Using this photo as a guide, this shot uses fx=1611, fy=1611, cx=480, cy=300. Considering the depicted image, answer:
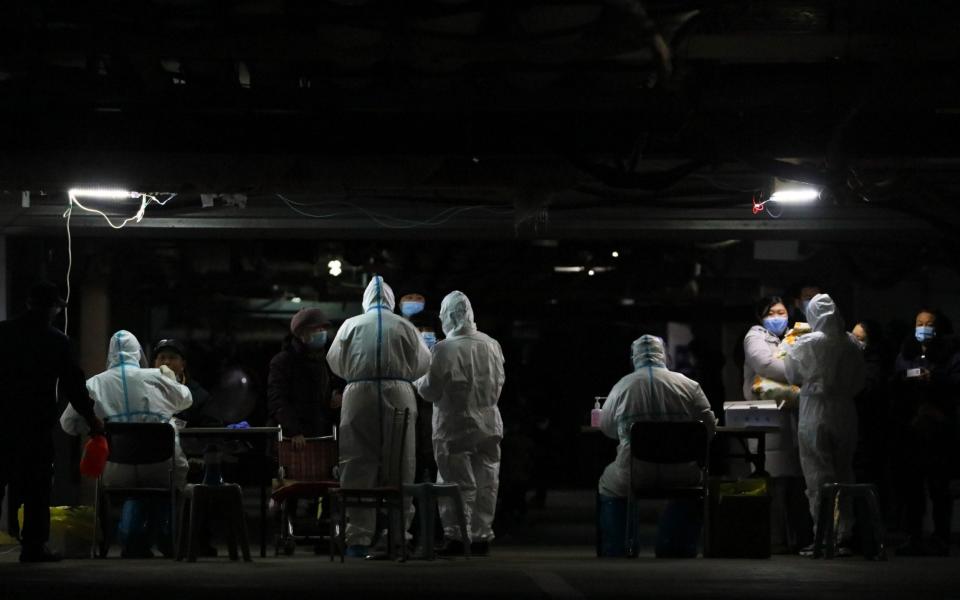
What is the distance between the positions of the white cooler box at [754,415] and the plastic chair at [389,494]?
98.4 inches

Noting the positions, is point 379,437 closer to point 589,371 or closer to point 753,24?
point 753,24

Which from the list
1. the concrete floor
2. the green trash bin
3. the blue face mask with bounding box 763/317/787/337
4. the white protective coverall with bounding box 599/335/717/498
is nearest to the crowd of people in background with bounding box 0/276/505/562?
the concrete floor

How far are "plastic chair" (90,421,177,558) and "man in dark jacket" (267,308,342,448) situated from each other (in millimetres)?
1203


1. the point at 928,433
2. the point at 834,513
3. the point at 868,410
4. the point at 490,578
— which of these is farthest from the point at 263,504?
the point at 928,433

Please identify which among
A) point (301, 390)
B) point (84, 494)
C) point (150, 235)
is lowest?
point (84, 494)

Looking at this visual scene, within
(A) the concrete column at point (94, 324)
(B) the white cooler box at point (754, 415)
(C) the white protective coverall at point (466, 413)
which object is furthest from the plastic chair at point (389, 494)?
(A) the concrete column at point (94, 324)

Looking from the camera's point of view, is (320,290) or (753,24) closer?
(753,24)

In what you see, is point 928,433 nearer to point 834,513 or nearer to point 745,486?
point 834,513

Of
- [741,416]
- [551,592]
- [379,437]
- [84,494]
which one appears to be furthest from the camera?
[84,494]

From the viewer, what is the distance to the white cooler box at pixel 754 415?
1138cm

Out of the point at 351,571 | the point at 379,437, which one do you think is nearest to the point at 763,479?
the point at 379,437

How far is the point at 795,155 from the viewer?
8930 millimetres

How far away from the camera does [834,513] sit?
410 inches

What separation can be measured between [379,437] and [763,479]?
2.58 meters
